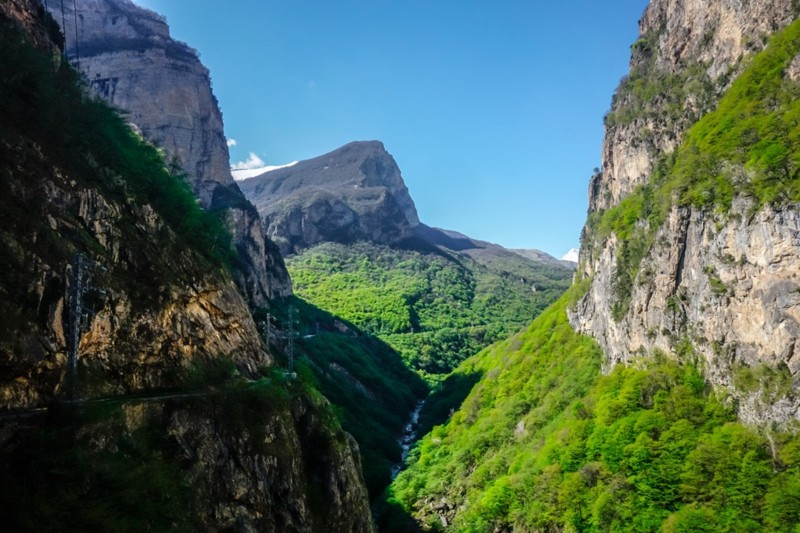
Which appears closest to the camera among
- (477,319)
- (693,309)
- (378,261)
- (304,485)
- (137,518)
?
(137,518)

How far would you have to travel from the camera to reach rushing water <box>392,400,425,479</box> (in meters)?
74.6

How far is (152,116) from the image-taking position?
86.3 metres

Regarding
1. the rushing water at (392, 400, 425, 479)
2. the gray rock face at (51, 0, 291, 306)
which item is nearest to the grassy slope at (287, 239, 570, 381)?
the rushing water at (392, 400, 425, 479)

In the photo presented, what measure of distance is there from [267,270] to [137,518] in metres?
84.1

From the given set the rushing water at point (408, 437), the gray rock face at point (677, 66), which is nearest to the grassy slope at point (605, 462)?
the rushing water at point (408, 437)

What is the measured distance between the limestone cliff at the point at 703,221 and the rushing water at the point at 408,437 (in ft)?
104

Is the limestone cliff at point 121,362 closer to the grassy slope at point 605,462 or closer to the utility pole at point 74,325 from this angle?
the utility pole at point 74,325

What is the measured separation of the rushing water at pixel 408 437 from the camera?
74588 millimetres

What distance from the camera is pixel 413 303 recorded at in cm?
16150

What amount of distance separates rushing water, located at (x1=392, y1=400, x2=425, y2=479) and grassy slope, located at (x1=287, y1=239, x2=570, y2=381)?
71.2 ft

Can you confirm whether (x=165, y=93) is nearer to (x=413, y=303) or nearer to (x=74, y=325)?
(x=74, y=325)

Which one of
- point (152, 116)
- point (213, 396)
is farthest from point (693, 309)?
point (152, 116)

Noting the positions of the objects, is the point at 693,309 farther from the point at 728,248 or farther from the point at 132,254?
the point at 132,254

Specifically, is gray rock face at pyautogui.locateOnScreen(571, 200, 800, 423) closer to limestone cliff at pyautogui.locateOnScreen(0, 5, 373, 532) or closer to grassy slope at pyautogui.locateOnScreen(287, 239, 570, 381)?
limestone cliff at pyautogui.locateOnScreen(0, 5, 373, 532)
